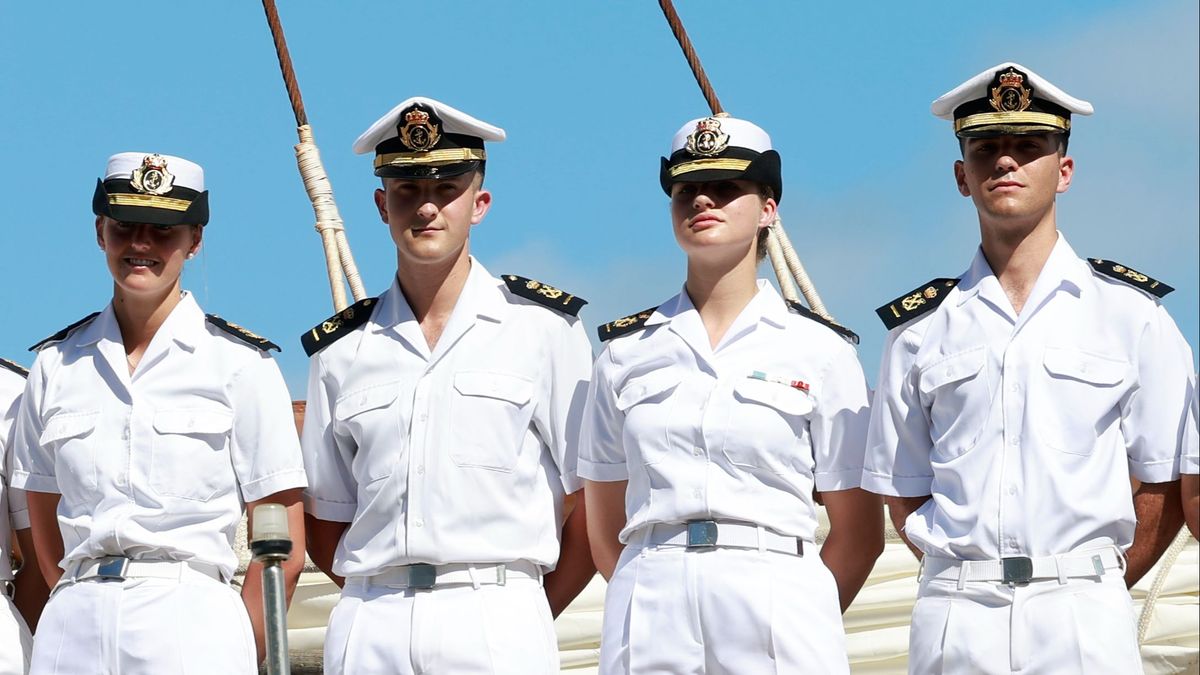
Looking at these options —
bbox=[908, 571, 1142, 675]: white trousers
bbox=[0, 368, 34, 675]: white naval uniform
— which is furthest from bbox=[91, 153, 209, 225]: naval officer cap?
bbox=[908, 571, 1142, 675]: white trousers

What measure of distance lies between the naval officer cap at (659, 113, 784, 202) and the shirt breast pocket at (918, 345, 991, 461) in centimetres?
75

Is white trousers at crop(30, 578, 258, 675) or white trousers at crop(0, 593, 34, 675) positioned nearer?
white trousers at crop(30, 578, 258, 675)

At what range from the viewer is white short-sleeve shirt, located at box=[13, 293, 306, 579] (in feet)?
19.0

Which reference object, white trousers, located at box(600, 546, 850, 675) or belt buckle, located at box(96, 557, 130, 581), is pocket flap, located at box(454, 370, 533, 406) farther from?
belt buckle, located at box(96, 557, 130, 581)

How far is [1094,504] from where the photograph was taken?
5227 millimetres

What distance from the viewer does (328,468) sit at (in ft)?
19.2

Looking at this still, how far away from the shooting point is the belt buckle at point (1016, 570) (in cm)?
520

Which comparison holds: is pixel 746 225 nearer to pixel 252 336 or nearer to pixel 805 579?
pixel 805 579

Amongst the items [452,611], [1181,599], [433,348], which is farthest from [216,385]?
[1181,599]

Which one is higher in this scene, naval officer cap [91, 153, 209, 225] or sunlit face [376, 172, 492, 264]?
naval officer cap [91, 153, 209, 225]

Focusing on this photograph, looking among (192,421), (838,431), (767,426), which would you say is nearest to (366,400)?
(192,421)

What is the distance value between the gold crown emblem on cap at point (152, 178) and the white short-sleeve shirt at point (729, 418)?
4.70 ft

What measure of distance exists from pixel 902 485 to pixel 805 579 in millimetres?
386

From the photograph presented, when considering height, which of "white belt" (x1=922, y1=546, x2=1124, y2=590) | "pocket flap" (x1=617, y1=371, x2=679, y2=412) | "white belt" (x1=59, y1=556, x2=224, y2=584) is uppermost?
"pocket flap" (x1=617, y1=371, x2=679, y2=412)
